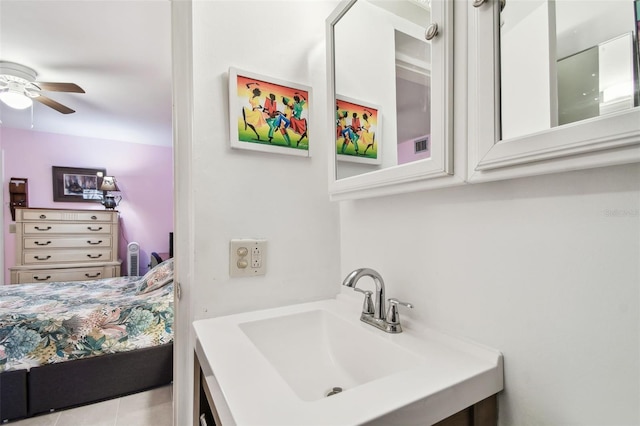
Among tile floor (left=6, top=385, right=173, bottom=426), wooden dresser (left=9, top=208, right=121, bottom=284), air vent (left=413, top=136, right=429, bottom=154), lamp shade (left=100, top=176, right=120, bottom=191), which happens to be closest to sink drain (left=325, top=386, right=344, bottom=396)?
air vent (left=413, top=136, right=429, bottom=154)

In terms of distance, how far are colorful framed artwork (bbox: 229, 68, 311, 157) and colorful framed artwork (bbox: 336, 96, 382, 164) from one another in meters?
0.14

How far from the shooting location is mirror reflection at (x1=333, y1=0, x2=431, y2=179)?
2.28 feet

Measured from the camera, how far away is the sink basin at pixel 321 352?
690 millimetres

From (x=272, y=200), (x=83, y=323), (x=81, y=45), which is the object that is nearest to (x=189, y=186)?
(x=272, y=200)

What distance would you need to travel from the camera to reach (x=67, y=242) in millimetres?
3400

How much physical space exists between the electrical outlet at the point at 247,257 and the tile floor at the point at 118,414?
1351mm

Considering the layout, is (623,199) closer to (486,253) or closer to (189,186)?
(486,253)

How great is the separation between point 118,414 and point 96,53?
7.85 ft

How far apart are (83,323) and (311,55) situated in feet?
6.86

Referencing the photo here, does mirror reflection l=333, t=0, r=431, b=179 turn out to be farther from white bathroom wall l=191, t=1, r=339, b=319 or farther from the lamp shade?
the lamp shade

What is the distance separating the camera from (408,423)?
44 centimetres

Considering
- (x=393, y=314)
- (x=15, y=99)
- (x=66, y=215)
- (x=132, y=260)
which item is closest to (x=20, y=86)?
(x=15, y=99)

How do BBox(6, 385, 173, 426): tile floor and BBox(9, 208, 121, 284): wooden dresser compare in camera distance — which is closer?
BBox(6, 385, 173, 426): tile floor

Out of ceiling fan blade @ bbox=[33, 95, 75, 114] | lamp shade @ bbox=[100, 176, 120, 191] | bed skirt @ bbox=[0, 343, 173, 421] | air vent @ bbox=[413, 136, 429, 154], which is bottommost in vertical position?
bed skirt @ bbox=[0, 343, 173, 421]
